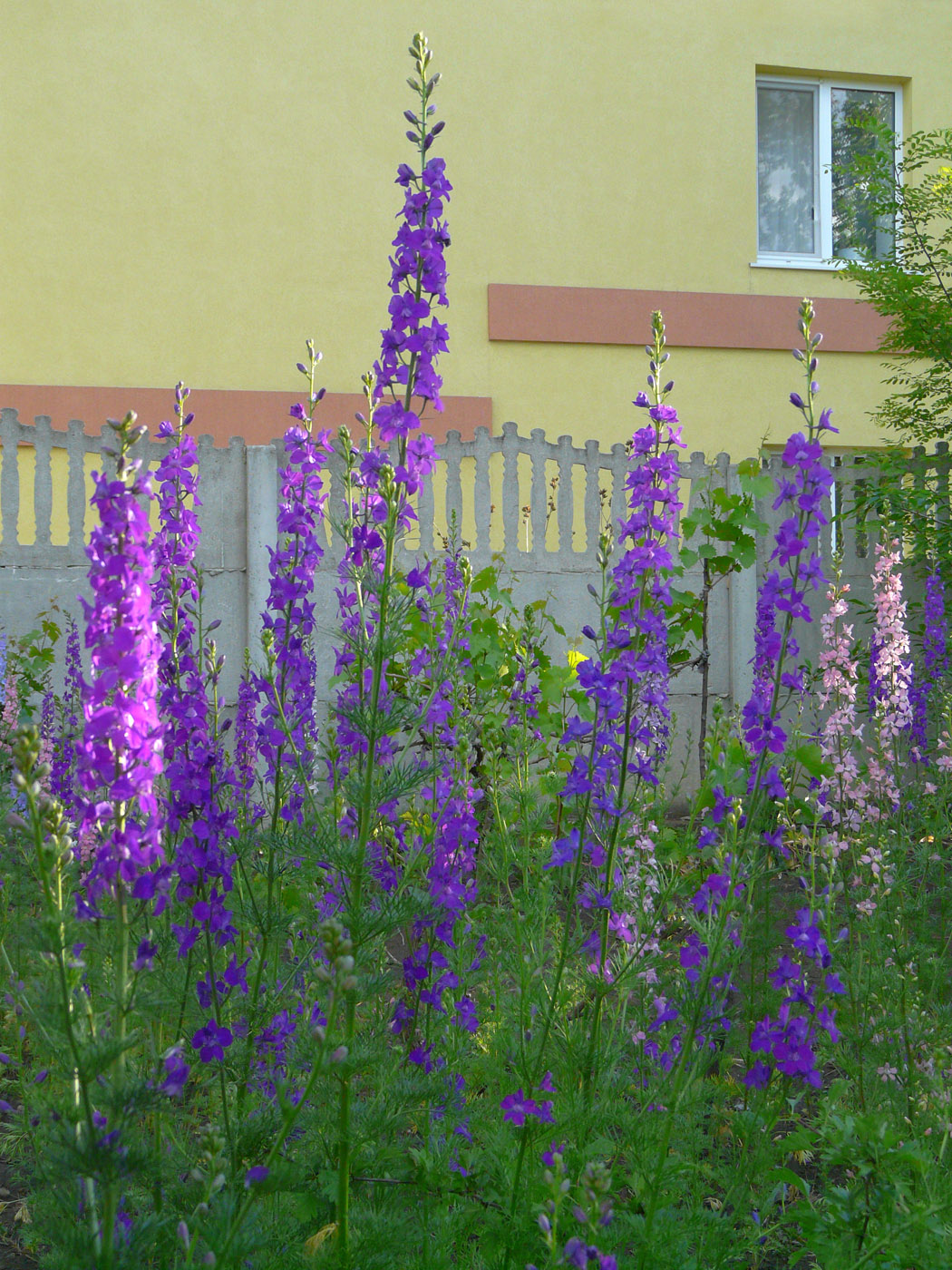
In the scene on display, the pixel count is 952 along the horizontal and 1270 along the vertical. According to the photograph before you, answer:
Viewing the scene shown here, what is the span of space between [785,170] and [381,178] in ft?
13.3

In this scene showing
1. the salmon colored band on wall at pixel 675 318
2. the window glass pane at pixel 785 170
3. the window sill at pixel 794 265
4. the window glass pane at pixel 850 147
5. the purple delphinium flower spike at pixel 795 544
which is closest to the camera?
the purple delphinium flower spike at pixel 795 544

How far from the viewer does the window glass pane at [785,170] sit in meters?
10.8

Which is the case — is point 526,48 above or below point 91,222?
above

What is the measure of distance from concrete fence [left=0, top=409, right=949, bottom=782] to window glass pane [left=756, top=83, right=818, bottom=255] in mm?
4094

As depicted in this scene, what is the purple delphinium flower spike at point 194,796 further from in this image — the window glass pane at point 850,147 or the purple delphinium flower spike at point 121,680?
the window glass pane at point 850,147

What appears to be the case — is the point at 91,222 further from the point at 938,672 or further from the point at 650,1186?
the point at 650,1186

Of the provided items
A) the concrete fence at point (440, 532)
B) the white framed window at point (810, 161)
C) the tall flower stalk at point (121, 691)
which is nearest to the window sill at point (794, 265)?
the white framed window at point (810, 161)

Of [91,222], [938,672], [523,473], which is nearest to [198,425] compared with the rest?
[91,222]

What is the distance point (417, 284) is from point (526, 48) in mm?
8739

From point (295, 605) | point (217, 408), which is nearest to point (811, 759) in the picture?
point (295, 605)

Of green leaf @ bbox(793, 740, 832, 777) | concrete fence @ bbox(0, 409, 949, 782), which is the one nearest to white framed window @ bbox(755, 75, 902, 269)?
concrete fence @ bbox(0, 409, 949, 782)

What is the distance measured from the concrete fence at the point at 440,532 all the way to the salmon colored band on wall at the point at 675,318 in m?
2.73

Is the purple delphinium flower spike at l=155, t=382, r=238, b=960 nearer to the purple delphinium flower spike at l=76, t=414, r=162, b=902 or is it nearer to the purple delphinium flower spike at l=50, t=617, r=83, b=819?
the purple delphinium flower spike at l=76, t=414, r=162, b=902

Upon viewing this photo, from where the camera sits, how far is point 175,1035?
248cm
